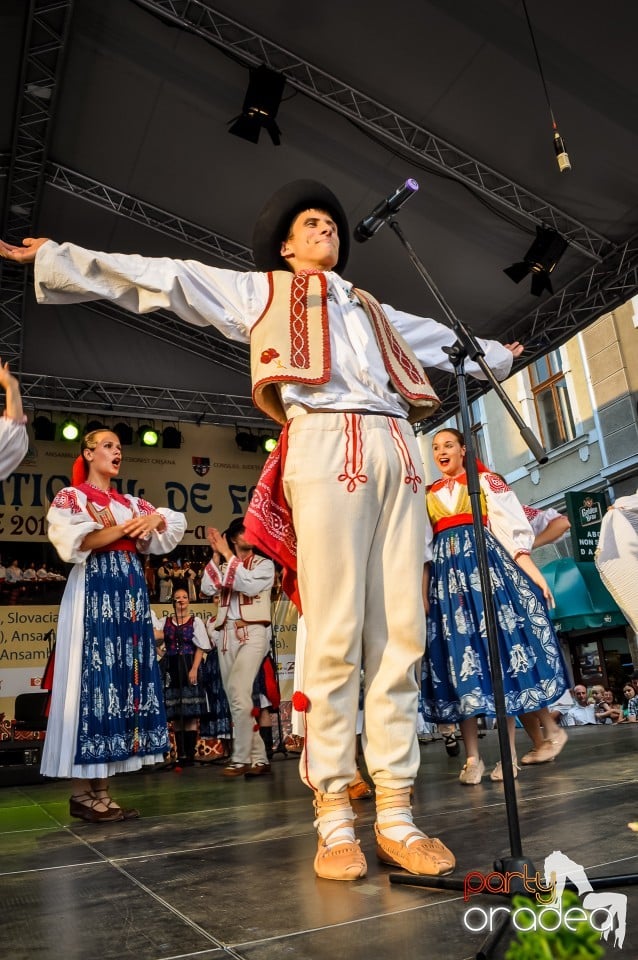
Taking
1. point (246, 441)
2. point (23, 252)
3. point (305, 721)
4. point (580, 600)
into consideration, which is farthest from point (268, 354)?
point (580, 600)

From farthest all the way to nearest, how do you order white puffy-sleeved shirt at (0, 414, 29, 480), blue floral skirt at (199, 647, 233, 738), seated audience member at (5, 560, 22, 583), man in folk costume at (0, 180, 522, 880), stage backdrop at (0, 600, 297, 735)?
seated audience member at (5, 560, 22, 583) < stage backdrop at (0, 600, 297, 735) < blue floral skirt at (199, 647, 233, 738) < white puffy-sleeved shirt at (0, 414, 29, 480) < man in folk costume at (0, 180, 522, 880)

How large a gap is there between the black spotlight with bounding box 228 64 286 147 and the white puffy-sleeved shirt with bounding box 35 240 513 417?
12.9 ft

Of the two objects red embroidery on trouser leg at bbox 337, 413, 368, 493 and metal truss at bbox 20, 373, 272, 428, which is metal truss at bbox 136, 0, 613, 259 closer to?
metal truss at bbox 20, 373, 272, 428

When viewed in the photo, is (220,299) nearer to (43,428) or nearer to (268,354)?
(268,354)

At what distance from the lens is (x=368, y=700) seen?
6.09 ft

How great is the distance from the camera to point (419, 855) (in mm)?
1590

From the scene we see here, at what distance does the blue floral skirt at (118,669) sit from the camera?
10.1 feet

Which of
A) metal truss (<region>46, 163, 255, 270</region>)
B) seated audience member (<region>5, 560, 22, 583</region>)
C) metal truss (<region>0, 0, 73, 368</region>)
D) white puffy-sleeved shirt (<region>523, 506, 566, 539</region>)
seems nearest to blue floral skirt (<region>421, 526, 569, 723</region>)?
white puffy-sleeved shirt (<region>523, 506, 566, 539</region>)

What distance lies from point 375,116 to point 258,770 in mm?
4684

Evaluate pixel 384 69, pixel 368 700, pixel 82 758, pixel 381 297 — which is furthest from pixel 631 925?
pixel 381 297

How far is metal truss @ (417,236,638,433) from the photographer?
637 cm

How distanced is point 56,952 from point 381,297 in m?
6.82

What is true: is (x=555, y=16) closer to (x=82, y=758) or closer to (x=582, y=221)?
(x=582, y=221)

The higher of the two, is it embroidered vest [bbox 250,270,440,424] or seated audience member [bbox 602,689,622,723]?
embroidered vest [bbox 250,270,440,424]
